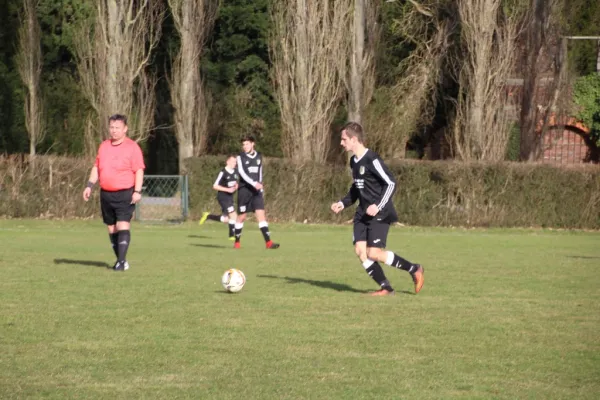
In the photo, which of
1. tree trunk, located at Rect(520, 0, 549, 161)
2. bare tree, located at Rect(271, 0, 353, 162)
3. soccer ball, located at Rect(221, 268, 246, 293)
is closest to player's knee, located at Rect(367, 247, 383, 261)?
soccer ball, located at Rect(221, 268, 246, 293)

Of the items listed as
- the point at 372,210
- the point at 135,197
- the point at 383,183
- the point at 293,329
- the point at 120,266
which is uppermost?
the point at 383,183

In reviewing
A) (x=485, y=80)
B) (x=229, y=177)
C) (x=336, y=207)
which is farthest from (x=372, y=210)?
(x=485, y=80)

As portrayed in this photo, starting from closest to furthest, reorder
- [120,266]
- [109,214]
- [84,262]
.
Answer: [109,214]
[120,266]
[84,262]

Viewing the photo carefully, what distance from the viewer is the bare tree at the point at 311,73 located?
34.2 m

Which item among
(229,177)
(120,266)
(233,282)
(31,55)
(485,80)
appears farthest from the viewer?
(31,55)

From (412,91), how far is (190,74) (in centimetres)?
726

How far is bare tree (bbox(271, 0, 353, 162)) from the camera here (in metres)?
34.2

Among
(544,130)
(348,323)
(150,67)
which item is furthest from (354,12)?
(348,323)

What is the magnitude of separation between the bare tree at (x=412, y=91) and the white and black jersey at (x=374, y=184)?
78.9 feet

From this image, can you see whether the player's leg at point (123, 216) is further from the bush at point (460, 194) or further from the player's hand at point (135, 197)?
the bush at point (460, 194)

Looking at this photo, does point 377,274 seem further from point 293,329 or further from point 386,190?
point 293,329

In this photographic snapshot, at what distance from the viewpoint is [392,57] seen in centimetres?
4125

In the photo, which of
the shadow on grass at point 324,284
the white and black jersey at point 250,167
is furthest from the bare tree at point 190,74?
the shadow on grass at point 324,284

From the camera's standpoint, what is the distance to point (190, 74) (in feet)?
118
